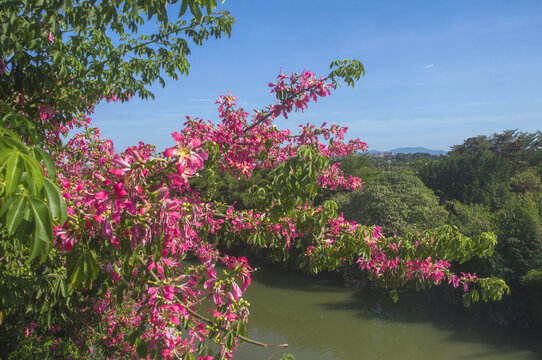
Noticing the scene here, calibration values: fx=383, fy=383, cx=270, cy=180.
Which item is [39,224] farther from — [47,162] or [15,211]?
[47,162]

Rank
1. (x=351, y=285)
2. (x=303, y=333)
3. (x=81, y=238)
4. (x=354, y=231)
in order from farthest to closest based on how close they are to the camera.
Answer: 1. (x=351, y=285)
2. (x=303, y=333)
3. (x=354, y=231)
4. (x=81, y=238)

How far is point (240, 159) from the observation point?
311cm

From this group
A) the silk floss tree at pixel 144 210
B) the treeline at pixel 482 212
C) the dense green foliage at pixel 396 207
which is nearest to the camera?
the silk floss tree at pixel 144 210

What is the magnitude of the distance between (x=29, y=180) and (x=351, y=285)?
16.7 metres

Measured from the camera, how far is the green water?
35.9ft

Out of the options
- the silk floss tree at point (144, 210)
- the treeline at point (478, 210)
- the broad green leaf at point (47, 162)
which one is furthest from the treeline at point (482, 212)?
the broad green leaf at point (47, 162)

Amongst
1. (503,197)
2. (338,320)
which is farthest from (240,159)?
(503,197)

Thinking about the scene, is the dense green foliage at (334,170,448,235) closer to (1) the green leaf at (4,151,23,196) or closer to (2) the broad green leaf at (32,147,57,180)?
(2) the broad green leaf at (32,147,57,180)

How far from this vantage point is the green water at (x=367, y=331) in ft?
35.9

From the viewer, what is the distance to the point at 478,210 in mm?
15742

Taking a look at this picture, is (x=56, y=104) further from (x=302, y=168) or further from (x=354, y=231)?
(x=354, y=231)

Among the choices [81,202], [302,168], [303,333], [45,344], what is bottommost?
[303,333]

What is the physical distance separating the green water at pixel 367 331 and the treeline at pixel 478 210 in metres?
1.12

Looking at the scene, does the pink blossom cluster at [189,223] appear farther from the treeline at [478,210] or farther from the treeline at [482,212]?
the treeline at [482,212]
